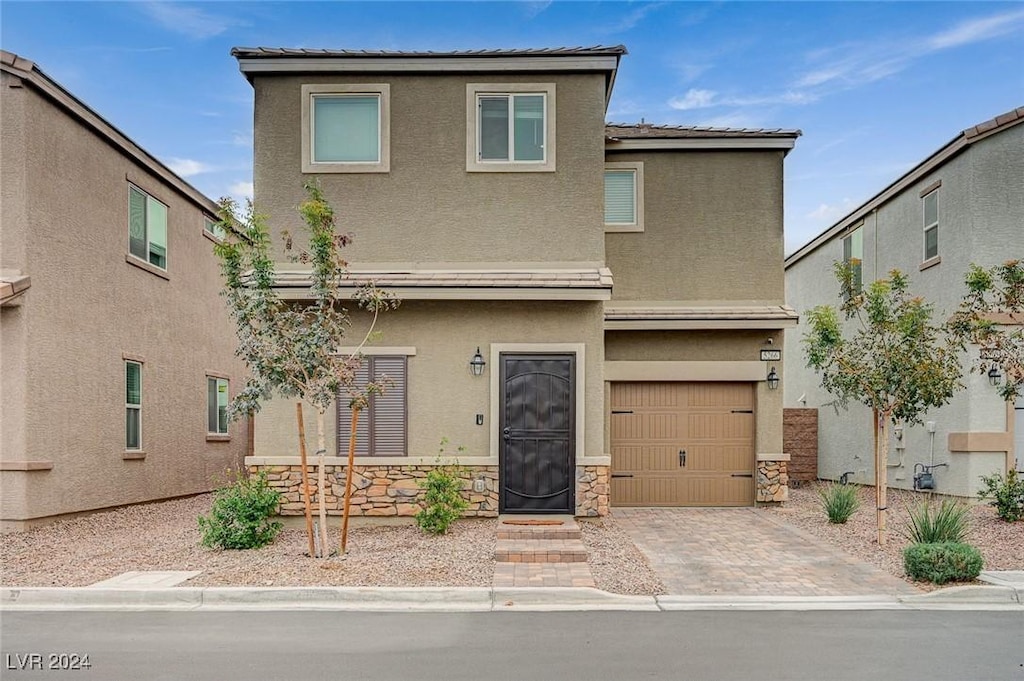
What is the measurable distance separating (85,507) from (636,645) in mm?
9914

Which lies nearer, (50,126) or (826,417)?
(50,126)

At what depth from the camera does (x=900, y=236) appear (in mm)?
16047

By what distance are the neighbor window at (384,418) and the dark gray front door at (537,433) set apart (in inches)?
56.1

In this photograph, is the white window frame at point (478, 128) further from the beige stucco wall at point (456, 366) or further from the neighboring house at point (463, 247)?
the beige stucco wall at point (456, 366)

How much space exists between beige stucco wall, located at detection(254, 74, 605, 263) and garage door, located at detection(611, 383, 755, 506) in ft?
10.5

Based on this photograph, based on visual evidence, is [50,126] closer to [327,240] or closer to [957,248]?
[327,240]

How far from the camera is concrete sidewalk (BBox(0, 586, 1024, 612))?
7598 millimetres

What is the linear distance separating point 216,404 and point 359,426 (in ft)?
26.5

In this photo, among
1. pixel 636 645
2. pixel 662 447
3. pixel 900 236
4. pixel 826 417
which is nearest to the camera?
pixel 636 645

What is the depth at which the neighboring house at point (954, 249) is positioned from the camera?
1323cm

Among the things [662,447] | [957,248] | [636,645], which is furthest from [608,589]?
[957,248]

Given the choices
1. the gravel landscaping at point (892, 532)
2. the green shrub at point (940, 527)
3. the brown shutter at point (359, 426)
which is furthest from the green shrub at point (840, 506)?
the brown shutter at point (359, 426)

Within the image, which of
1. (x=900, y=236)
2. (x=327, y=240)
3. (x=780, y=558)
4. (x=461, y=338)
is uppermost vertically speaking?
(x=900, y=236)

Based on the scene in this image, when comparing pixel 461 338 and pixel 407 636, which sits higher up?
pixel 461 338
